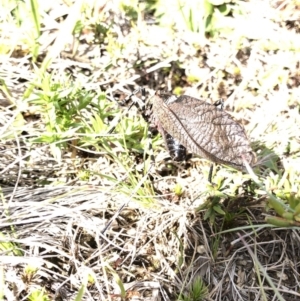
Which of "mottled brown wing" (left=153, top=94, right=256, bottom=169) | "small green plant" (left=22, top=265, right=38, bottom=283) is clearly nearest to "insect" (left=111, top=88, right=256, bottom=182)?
"mottled brown wing" (left=153, top=94, right=256, bottom=169)

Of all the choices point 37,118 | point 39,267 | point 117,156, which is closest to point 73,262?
point 39,267

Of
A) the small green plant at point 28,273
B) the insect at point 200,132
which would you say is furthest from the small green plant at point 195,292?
the small green plant at point 28,273

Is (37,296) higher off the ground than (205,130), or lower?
lower

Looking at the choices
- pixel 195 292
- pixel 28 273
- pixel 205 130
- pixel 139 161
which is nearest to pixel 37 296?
pixel 28 273

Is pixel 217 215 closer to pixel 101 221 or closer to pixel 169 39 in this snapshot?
pixel 101 221

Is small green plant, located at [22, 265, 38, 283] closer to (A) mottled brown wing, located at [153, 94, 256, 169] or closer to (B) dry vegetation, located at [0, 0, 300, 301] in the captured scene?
(B) dry vegetation, located at [0, 0, 300, 301]

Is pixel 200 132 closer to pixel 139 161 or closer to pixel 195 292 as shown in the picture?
pixel 139 161
